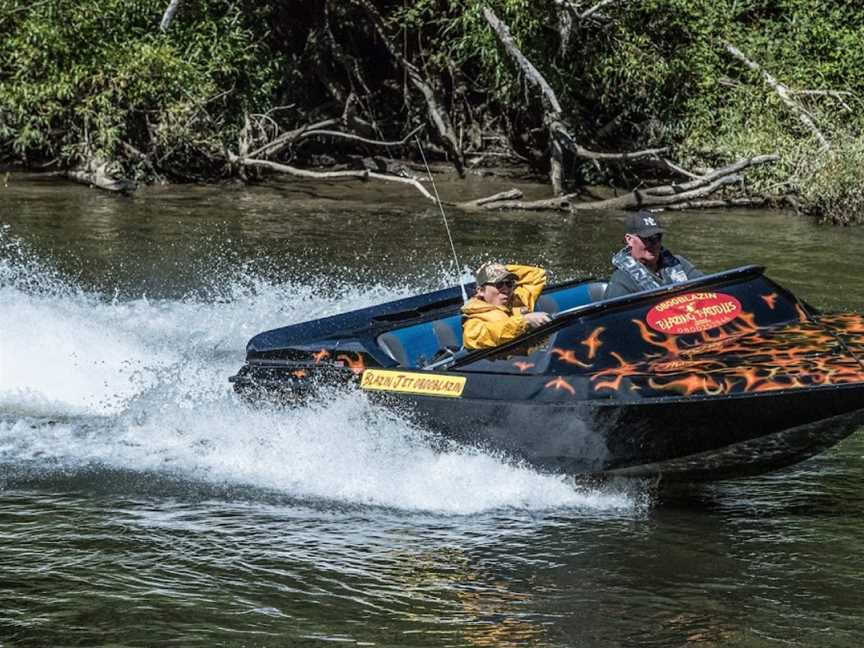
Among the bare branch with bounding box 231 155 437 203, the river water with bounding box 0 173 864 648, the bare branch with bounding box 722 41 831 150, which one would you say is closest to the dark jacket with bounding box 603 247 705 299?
the river water with bounding box 0 173 864 648

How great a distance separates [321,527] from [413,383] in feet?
3.51

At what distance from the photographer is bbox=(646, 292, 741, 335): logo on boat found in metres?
8.24

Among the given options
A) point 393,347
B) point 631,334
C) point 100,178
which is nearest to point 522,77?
point 100,178

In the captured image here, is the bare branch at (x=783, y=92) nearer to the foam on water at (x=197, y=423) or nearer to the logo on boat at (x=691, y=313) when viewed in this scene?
the foam on water at (x=197, y=423)

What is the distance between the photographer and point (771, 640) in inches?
243

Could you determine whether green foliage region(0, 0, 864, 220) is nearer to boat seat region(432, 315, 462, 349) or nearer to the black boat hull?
boat seat region(432, 315, 462, 349)

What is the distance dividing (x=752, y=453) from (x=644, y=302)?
1.14m

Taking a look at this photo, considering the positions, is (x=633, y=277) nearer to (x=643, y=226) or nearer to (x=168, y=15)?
(x=643, y=226)

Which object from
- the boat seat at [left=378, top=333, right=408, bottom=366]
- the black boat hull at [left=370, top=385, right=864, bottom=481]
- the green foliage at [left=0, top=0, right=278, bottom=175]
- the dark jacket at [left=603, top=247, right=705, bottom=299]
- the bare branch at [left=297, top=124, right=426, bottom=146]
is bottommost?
the black boat hull at [left=370, top=385, right=864, bottom=481]

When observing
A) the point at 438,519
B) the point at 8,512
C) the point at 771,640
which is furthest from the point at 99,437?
the point at 771,640

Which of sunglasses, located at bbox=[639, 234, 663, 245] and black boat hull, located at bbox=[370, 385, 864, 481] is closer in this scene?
black boat hull, located at bbox=[370, 385, 864, 481]

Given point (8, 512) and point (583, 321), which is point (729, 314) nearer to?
point (583, 321)

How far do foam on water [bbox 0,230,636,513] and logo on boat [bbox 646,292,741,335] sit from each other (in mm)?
1024

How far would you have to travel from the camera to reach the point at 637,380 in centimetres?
761
